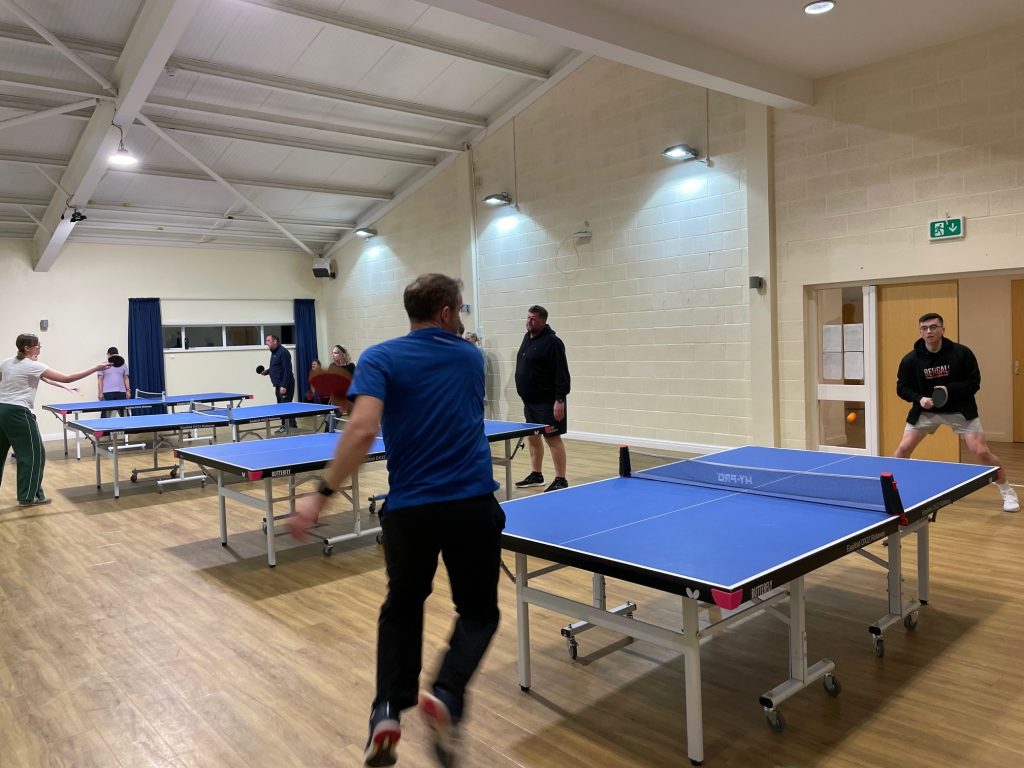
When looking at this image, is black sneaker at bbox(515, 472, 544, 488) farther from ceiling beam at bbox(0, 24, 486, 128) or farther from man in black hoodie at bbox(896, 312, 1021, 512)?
ceiling beam at bbox(0, 24, 486, 128)

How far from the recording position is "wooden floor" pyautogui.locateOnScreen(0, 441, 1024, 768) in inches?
96.5

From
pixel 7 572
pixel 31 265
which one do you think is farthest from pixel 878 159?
pixel 31 265

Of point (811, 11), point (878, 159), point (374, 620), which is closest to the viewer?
point (374, 620)

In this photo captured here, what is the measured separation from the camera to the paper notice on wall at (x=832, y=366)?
7.36 meters

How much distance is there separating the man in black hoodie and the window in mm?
12013

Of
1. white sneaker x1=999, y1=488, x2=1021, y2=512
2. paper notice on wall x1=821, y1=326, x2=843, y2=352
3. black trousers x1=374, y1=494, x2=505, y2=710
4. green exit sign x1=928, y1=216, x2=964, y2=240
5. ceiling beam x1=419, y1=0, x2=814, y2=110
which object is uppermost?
ceiling beam x1=419, y1=0, x2=814, y2=110

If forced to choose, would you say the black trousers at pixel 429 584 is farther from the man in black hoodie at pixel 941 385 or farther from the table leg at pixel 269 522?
the man in black hoodie at pixel 941 385

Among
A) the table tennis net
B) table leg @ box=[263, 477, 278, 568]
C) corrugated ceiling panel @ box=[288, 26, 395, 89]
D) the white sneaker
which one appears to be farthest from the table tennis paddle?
corrugated ceiling panel @ box=[288, 26, 395, 89]

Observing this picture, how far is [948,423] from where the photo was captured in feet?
17.1

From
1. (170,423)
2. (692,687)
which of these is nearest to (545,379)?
(170,423)

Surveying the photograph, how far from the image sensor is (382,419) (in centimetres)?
213

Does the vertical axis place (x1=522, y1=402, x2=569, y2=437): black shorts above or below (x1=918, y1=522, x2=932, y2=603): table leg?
above

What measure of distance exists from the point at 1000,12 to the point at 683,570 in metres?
5.89

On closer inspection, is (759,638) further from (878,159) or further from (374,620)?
(878,159)
